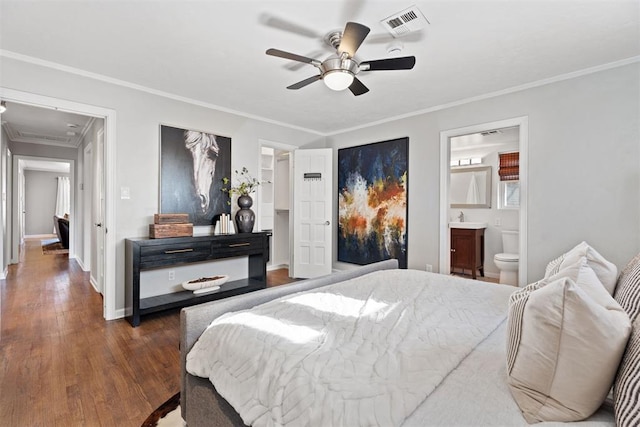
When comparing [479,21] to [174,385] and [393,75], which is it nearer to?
[393,75]

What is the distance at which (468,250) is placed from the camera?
494 cm

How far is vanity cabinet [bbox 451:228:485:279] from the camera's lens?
4.89m

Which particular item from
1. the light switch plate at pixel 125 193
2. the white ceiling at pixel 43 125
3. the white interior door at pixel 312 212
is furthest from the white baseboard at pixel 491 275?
the white ceiling at pixel 43 125

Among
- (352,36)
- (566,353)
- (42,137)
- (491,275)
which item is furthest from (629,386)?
(42,137)

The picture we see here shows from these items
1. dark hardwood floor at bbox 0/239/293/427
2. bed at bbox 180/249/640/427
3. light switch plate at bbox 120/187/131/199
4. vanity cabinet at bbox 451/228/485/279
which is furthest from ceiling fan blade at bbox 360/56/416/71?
vanity cabinet at bbox 451/228/485/279

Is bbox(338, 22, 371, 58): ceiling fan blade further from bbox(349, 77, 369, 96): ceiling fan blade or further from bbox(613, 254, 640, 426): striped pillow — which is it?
bbox(613, 254, 640, 426): striped pillow

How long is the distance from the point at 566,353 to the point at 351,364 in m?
0.58

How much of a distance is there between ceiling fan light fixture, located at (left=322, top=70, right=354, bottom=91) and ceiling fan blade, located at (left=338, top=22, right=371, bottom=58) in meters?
0.17

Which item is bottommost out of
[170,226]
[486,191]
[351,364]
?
[351,364]

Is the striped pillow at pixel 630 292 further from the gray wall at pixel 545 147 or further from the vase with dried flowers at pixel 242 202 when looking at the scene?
the vase with dried flowers at pixel 242 202

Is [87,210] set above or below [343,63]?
below

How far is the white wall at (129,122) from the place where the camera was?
2848 mm

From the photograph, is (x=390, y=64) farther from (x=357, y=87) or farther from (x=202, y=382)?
(x=202, y=382)

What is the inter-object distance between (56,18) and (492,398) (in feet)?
11.1
